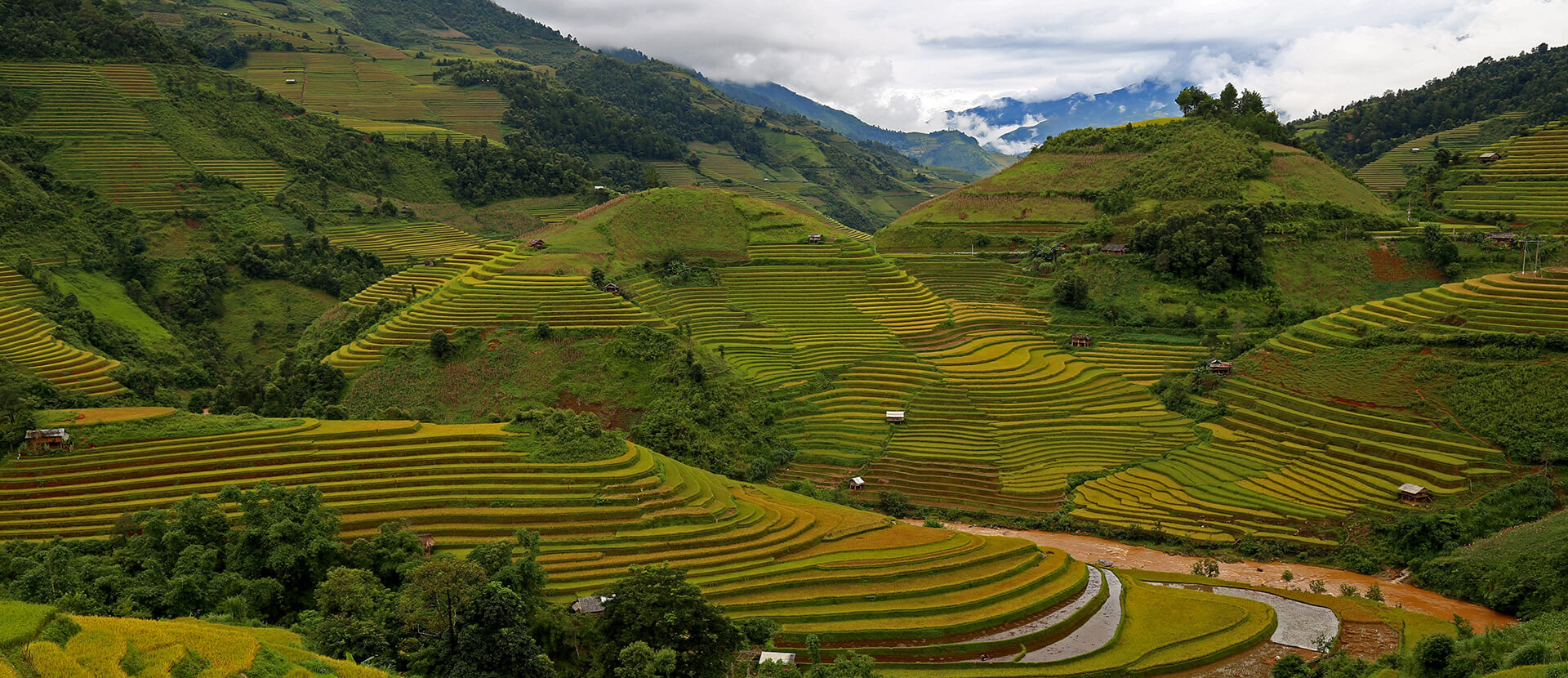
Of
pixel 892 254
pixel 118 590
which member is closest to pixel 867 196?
pixel 892 254

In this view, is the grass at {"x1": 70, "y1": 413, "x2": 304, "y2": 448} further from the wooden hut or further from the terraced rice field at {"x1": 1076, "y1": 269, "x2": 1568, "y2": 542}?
the terraced rice field at {"x1": 1076, "y1": 269, "x2": 1568, "y2": 542}

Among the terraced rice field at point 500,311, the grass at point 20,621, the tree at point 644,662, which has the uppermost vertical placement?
the terraced rice field at point 500,311

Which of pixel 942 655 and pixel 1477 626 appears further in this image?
pixel 1477 626

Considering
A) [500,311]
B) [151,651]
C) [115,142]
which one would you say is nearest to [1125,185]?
[500,311]

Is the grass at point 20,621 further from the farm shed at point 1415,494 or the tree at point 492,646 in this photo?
the farm shed at point 1415,494


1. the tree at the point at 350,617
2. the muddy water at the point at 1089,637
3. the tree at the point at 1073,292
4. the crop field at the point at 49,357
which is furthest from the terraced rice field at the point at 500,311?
the muddy water at the point at 1089,637

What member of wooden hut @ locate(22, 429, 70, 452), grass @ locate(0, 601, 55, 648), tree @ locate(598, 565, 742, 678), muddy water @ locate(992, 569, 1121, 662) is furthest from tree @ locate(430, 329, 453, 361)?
muddy water @ locate(992, 569, 1121, 662)

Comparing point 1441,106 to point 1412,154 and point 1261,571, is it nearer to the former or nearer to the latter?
point 1412,154

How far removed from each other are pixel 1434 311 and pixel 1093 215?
1052 inches

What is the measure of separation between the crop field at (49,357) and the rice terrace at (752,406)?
279 mm

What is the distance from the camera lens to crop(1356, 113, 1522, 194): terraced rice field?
79.7 meters

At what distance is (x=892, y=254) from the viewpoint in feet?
217

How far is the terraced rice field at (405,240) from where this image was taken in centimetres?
6712

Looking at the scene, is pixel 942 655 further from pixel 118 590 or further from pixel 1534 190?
pixel 1534 190
